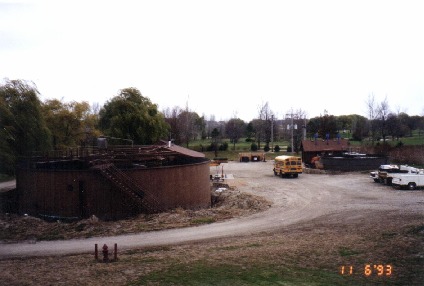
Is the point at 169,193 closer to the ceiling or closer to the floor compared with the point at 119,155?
closer to the floor

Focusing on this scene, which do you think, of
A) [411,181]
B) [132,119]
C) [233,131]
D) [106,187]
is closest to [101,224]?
[106,187]

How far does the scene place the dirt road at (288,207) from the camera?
56.1 feet

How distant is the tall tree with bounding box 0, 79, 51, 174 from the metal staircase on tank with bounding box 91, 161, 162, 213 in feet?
35.3

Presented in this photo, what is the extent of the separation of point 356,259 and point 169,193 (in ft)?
43.5

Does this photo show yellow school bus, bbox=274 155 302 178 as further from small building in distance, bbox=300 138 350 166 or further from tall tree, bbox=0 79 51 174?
tall tree, bbox=0 79 51 174

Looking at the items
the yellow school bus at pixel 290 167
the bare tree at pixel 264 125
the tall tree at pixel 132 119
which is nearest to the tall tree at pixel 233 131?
the bare tree at pixel 264 125

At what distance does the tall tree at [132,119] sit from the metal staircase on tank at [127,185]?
2689cm

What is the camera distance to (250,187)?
114 ft

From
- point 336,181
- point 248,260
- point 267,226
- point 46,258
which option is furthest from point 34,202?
point 336,181

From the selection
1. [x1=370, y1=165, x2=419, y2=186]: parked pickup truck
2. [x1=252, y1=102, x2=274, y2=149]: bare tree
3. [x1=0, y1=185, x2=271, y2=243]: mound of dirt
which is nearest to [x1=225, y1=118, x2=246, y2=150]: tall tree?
[x1=252, y1=102, x2=274, y2=149]: bare tree

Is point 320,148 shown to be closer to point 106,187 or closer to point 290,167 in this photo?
point 290,167

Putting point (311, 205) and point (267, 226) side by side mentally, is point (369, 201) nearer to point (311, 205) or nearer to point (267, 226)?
point (311, 205)

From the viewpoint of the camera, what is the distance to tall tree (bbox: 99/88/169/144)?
1957 inches

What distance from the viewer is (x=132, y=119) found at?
50.2m
